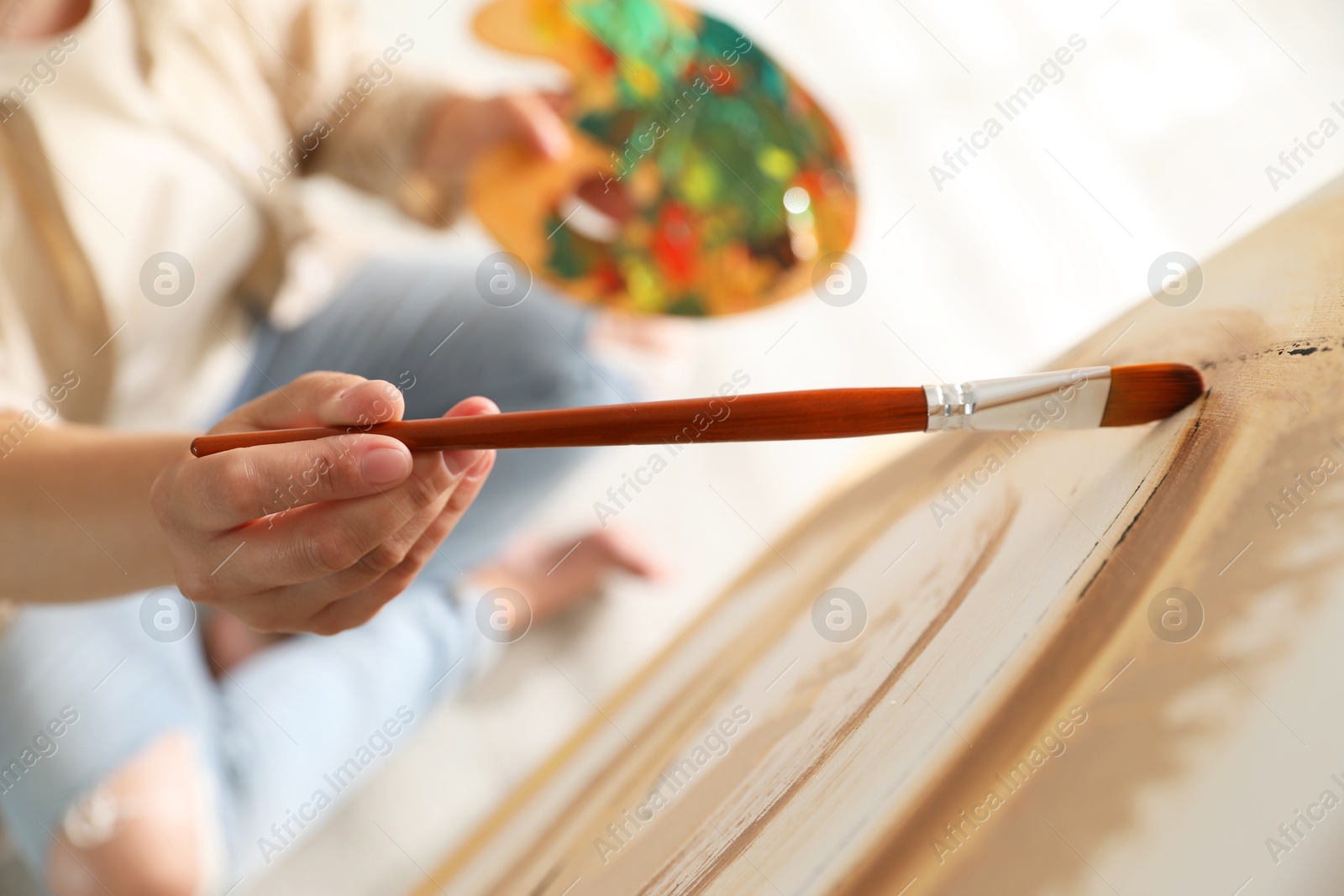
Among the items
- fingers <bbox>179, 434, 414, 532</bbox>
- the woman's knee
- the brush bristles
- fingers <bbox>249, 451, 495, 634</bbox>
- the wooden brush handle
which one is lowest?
the woman's knee

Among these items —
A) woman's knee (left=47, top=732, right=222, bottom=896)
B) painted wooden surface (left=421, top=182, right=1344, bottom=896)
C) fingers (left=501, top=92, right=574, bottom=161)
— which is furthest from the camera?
fingers (left=501, top=92, right=574, bottom=161)

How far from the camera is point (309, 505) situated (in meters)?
0.25

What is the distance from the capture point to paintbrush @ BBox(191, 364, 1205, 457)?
21cm

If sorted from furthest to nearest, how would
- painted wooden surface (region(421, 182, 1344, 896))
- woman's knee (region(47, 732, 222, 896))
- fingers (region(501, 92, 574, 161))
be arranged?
fingers (region(501, 92, 574, 161)) → woman's knee (region(47, 732, 222, 896)) → painted wooden surface (region(421, 182, 1344, 896))

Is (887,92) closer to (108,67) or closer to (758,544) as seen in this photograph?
(758,544)

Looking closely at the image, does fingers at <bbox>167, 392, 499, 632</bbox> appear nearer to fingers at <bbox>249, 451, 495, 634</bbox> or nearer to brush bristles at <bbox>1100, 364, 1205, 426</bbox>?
fingers at <bbox>249, 451, 495, 634</bbox>

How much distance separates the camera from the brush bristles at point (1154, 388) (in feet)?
0.75

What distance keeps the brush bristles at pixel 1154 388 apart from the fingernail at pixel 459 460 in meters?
0.17

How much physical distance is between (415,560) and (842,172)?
1.25ft

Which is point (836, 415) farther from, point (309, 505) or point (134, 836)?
point (134, 836)

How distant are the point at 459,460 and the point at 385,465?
1.1 inches

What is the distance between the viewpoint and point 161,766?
388mm

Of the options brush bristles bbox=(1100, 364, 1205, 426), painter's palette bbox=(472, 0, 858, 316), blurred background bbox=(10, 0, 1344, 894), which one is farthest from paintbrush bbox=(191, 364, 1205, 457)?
painter's palette bbox=(472, 0, 858, 316)

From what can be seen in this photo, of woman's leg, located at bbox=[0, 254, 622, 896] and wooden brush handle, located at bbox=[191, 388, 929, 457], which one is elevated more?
wooden brush handle, located at bbox=[191, 388, 929, 457]
